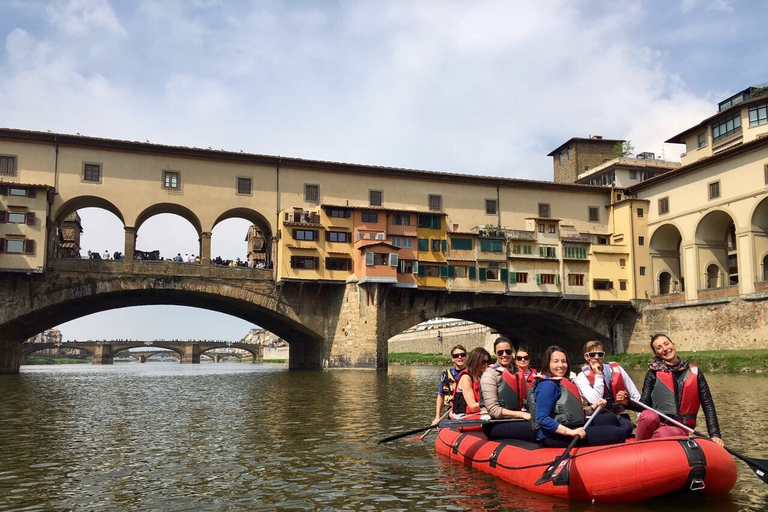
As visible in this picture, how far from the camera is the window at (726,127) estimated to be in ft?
185

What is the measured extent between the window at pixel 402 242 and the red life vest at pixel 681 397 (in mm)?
40276

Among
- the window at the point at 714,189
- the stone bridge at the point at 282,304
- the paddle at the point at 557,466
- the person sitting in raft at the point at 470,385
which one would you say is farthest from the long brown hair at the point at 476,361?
the window at the point at 714,189

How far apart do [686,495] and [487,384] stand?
331 cm

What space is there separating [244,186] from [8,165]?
1494 centimetres

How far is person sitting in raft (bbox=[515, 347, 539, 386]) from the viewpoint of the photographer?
11672 millimetres

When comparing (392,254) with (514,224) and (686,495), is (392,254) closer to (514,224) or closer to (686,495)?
(514,224)

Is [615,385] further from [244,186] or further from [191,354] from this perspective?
[191,354]

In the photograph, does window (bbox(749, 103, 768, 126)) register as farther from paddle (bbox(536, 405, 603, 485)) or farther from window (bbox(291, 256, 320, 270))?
paddle (bbox(536, 405, 603, 485))

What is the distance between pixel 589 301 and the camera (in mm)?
56781

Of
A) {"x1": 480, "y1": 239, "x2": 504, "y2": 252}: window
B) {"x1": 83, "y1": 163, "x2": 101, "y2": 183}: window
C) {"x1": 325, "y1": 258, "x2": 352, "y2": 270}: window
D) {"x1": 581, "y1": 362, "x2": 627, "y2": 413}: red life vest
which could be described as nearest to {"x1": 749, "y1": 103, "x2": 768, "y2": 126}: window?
{"x1": 480, "y1": 239, "x2": 504, "y2": 252}: window

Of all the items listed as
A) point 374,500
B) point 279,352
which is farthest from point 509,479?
point 279,352

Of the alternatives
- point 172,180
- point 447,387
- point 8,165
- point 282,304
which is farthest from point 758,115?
point 8,165

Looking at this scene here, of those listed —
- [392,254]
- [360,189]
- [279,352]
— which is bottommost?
[279,352]

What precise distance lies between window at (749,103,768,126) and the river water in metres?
37.0
